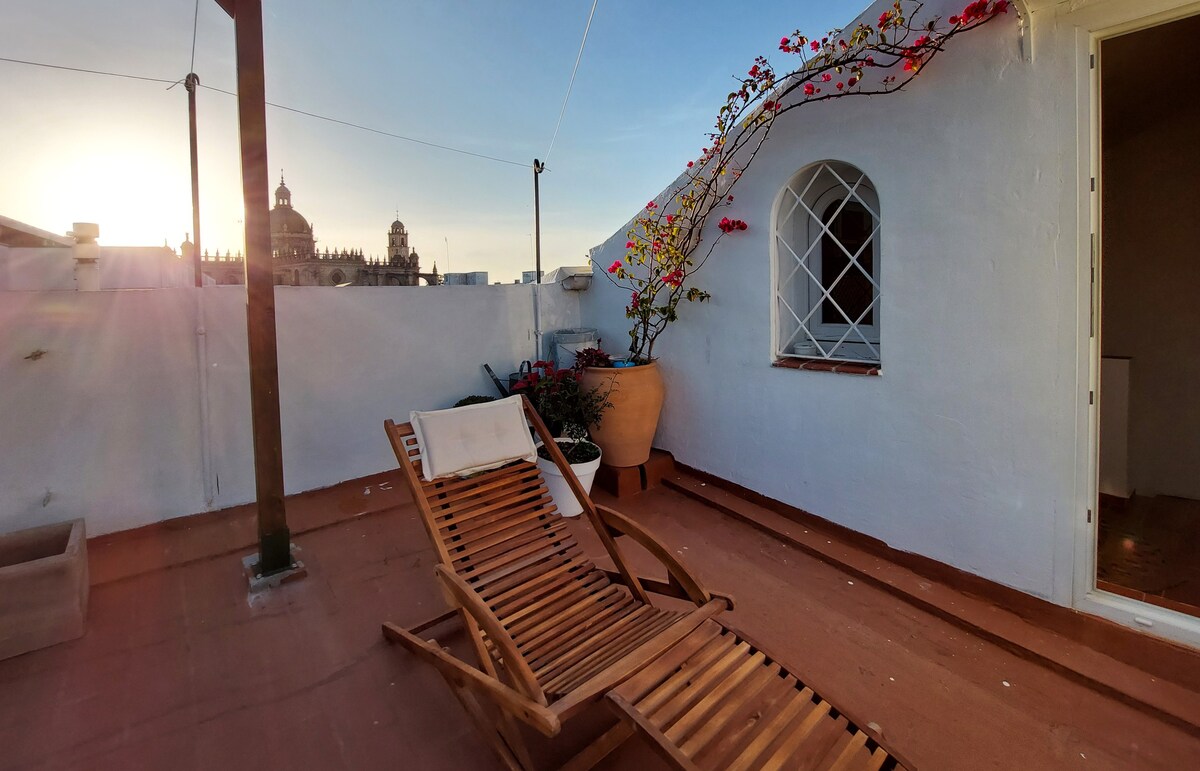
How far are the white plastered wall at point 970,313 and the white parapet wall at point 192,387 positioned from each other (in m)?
3.12

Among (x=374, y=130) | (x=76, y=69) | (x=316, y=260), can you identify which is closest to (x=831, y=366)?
(x=374, y=130)

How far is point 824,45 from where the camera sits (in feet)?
10.2

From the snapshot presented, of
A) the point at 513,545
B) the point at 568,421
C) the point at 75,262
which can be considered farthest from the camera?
the point at 75,262

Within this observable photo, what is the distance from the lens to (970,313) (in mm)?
2658

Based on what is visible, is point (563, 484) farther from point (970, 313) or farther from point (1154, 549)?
point (1154, 549)

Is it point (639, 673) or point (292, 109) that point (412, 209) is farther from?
point (639, 673)

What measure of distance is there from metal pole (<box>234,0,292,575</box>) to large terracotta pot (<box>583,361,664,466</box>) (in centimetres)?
222

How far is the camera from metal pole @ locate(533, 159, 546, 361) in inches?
222

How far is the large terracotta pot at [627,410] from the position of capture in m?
4.24

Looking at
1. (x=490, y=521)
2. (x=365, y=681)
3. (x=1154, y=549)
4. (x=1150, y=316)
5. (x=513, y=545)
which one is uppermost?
(x=1150, y=316)

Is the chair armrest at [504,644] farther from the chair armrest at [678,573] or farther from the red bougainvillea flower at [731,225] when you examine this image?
the red bougainvillea flower at [731,225]

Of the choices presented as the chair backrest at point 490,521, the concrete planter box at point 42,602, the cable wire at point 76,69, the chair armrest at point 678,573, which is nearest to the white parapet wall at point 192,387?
the concrete planter box at point 42,602

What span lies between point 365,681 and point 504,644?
1095 millimetres

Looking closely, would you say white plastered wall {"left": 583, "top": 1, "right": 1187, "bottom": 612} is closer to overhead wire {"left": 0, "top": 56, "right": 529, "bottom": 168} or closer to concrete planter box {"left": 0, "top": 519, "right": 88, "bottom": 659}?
concrete planter box {"left": 0, "top": 519, "right": 88, "bottom": 659}
